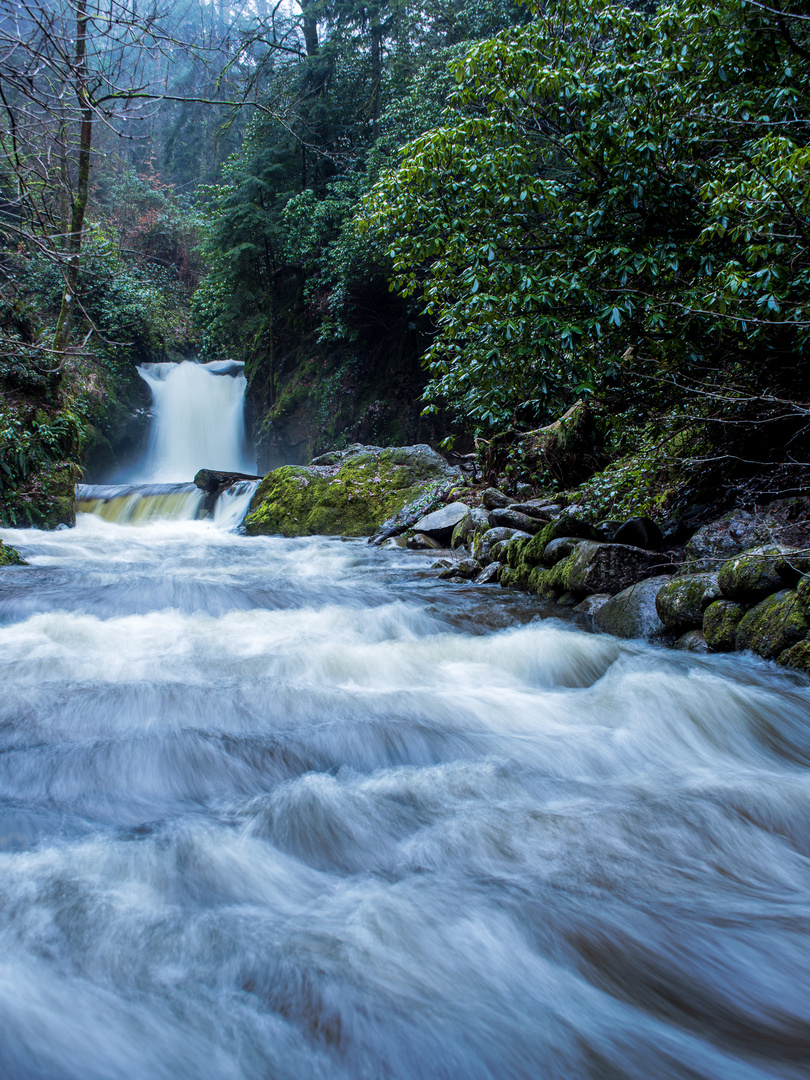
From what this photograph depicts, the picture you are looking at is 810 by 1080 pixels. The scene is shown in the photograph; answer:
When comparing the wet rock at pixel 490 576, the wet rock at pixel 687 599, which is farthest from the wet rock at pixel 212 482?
the wet rock at pixel 687 599

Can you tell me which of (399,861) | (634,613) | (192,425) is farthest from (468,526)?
(192,425)

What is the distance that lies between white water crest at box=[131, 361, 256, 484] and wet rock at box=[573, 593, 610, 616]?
16.8 meters

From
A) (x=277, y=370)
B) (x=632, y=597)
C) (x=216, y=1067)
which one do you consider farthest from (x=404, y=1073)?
(x=277, y=370)

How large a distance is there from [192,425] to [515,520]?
1618cm

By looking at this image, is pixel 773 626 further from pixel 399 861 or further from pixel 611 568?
pixel 399 861

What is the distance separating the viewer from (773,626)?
3.83 metres

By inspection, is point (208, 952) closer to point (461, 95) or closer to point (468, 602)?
point (468, 602)

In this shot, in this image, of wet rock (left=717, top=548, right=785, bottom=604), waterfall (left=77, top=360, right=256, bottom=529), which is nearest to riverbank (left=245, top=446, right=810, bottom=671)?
wet rock (left=717, top=548, right=785, bottom=604)

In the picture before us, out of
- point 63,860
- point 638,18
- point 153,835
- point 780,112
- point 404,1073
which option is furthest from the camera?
point 638,18

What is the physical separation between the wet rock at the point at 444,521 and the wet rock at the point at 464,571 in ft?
6.58

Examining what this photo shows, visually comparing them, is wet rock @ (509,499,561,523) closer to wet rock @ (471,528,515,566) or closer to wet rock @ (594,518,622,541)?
wet rock @ (471,528,515,566)

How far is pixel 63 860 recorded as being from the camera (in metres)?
2.03

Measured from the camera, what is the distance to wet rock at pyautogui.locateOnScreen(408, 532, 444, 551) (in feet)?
30.4

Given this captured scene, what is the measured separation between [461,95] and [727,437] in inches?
151
